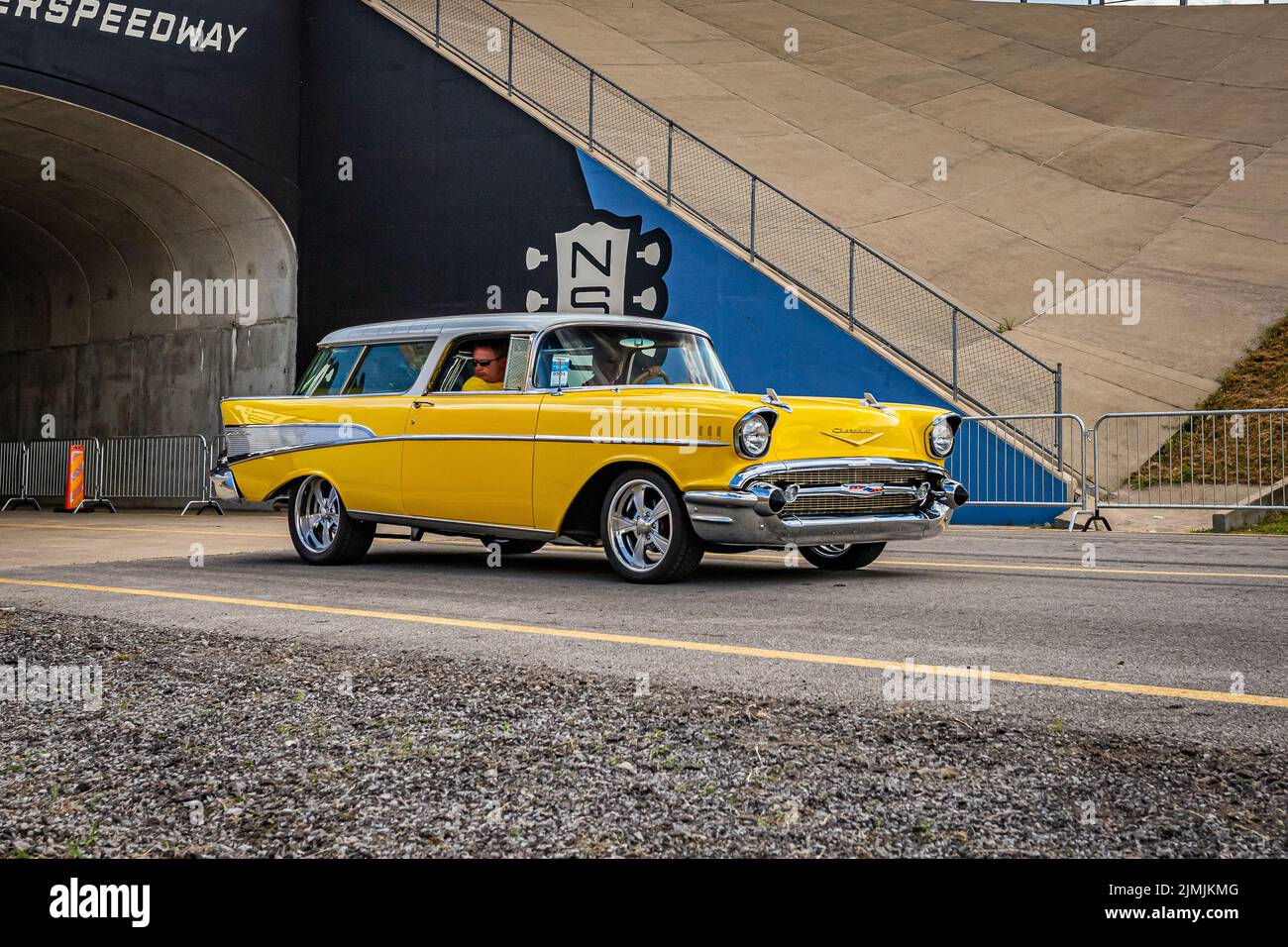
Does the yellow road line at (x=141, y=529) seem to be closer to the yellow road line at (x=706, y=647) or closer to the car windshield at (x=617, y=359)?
the yellow road line at (x=706, y=647)

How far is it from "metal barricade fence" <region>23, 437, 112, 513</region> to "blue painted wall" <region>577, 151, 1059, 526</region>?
11.1m

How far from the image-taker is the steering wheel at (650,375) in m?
8.52

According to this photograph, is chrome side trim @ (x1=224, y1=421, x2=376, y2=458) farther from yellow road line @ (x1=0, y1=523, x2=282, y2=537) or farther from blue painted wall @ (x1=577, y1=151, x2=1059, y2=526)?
blue painted wall @ (x1=577, y1=151, x2=1059, y2=526)

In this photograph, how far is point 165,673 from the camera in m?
4.77

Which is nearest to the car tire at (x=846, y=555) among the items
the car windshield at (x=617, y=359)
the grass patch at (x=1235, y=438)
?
the car windshield at (x=617, y=359)

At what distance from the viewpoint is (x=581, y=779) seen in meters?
3.21

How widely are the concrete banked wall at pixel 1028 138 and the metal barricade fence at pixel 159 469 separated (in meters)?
11.6

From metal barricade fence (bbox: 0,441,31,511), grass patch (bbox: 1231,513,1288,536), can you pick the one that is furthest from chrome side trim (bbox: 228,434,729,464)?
metal barricade fence (bbox: 0,441,31,511)

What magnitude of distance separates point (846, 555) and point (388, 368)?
3682 millimetres

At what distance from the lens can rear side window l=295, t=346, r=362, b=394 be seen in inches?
384

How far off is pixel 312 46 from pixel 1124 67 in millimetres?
21747

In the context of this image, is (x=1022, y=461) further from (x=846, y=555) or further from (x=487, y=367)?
(x=487, y=367)

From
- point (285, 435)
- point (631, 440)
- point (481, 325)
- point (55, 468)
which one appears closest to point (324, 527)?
point (285, 435)
